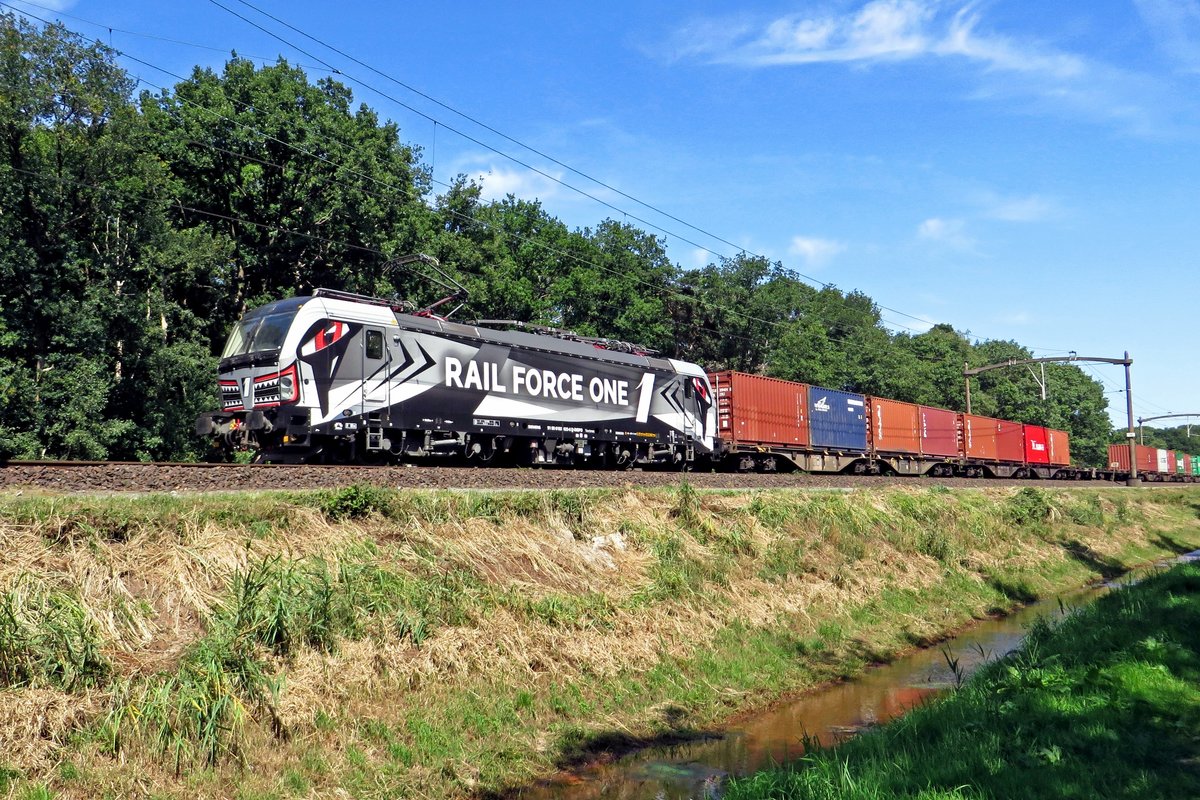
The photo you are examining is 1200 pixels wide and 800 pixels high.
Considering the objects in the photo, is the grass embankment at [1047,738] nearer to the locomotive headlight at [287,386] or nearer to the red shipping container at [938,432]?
the locomotive headlight at [287,386]

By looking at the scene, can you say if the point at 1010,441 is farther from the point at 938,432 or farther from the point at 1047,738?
the point at 1047,738

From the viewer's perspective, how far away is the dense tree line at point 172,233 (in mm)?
28312

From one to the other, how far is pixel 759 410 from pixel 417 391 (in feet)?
50.7

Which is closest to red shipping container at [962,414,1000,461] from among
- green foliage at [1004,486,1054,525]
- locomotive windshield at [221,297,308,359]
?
green foliage at [1004,486,1054,525]

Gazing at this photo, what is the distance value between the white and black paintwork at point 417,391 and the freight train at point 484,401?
0.03m

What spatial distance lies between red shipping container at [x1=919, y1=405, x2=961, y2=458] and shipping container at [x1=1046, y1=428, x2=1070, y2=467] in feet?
49.1

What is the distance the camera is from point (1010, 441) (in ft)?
170

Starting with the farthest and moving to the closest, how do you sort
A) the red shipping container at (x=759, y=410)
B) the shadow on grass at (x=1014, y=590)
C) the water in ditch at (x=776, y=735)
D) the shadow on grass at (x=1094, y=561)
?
the red shipping container at (x=759, y=410) → the shadow on grass at (x=1094, y=561) → the shadow on grass at (x=1014, y=590) → the water in ditch at (x=776, y=735)

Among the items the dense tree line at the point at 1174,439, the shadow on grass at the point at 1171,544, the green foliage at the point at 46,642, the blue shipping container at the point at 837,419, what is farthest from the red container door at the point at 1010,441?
the dense tree line at the point at 1174,439

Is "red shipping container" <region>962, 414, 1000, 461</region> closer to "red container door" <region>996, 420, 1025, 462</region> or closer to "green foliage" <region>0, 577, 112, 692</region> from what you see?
"red container door" <region>996, 420, 1025, 462</region>

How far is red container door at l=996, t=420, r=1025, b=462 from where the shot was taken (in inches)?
1981

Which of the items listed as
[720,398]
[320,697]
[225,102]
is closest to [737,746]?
[320,697]

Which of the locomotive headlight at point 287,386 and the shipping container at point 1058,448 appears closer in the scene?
the locomotive headlight at point 287,386

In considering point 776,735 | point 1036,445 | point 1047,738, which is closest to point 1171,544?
point 1036,445
